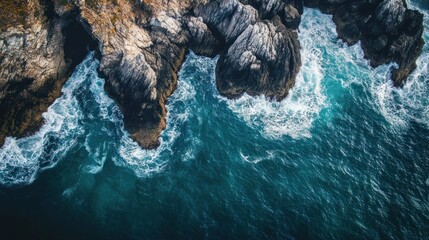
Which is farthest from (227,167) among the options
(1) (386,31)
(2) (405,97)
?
(1) (386,31)

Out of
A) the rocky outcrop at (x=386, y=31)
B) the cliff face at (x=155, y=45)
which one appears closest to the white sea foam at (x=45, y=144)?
the cliff face at (x=155, y=45)

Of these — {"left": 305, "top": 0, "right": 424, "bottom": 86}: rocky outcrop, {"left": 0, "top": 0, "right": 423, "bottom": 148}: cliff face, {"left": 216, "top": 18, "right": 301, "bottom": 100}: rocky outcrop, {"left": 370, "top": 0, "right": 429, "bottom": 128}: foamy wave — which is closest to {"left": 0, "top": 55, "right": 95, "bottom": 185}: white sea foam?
{"left": 0, "top": 0, "right": 423, "bottom": 148}: cliff face

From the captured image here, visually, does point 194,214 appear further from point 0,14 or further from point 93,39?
point 0,14

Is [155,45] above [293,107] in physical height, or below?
below

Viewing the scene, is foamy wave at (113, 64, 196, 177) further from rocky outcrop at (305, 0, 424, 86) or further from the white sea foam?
rocky outcrop at (305, 0, 424, 86)

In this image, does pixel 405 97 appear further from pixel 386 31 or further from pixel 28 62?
pixel 28 62

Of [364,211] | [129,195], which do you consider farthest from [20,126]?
[364,211]
